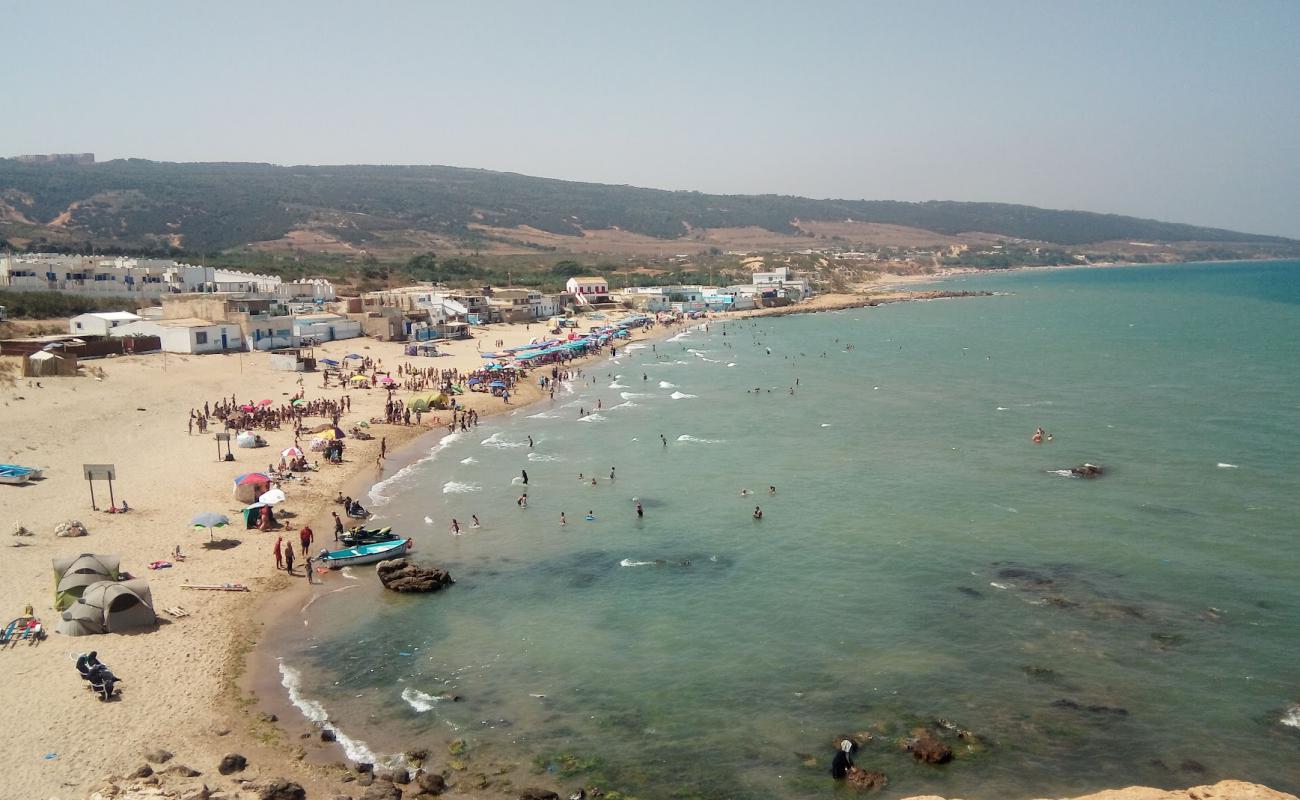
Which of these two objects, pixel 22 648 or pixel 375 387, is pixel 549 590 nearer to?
pixel 22 648

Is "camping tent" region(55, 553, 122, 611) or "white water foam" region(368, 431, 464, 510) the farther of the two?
"white water foam" region(368, 431, 464, 510)

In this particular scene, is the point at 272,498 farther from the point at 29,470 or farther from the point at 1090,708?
the point at 1090,708

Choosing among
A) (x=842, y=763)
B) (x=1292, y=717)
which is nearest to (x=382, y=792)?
(x=842, y=763)

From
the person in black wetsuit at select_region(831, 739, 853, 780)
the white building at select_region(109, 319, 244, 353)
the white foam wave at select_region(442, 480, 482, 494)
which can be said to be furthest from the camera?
the white building at select_region(109, 319, 244, 353)

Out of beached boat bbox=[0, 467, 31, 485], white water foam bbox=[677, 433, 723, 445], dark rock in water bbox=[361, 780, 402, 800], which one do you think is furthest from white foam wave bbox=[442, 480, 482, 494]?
dark rock in water bbox=[361, 780, 402, 800]

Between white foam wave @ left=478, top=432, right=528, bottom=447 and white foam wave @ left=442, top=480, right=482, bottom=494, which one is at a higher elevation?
white foam wave @ left=442, top=480, right=482, bottom=494

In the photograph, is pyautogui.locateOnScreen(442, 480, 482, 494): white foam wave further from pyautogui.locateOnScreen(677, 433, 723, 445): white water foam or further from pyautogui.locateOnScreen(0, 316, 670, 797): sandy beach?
pyautogui.locateOnScreen(677, 433, 723, 445): white water foam
